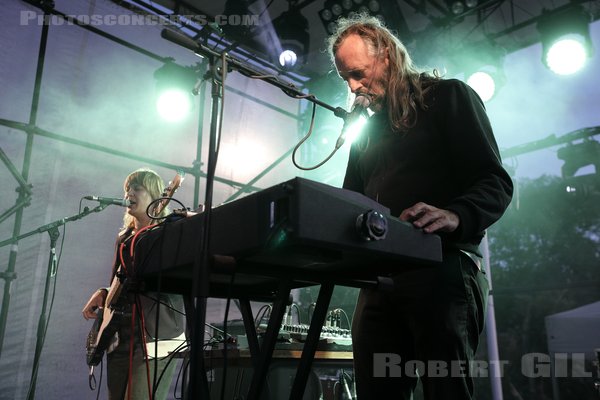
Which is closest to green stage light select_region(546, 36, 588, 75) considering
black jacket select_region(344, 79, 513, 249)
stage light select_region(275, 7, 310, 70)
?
stage light select_region(275, 7, 310, 70)

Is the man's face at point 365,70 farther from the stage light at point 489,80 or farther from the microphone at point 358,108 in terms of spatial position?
the stage light at point 489,80

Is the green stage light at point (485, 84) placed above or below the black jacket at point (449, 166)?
above

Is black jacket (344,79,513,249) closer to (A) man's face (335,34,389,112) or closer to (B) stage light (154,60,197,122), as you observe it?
(A) man's face (335,34,389,112)

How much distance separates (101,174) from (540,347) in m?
7.09

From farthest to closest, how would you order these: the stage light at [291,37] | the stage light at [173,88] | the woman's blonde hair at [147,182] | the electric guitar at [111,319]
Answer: the stage light at [291,37]
the stage light at [173,88]
the woman's blonde hair at [147,182]
the electric guitar at [111,319]

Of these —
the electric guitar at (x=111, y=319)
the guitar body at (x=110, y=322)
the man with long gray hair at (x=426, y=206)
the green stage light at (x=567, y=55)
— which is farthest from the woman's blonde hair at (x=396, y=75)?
the green stage light at (x=567, y=55)

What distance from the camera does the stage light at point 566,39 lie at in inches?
167

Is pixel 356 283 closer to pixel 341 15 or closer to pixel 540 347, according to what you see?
pixel 341 15

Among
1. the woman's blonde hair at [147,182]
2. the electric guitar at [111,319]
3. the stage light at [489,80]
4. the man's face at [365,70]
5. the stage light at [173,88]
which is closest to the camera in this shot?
the man's face at [365,70]

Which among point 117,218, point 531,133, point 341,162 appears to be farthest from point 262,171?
point 531,133

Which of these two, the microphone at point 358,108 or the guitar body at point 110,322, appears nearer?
the microphone at point 358,108

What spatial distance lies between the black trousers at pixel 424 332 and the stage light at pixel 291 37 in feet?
13.8

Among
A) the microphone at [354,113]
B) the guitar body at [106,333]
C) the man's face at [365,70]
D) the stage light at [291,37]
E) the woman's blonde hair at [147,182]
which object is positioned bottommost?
the guitar body at [106,333]

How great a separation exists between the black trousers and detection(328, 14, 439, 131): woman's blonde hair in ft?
1.42
